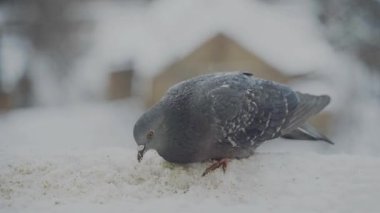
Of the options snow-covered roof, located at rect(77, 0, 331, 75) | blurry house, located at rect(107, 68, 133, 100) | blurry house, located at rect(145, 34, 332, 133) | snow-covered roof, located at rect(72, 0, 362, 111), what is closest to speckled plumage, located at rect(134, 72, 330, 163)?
→ snow-covered roof, located at rect(72, 0, 362, 111)

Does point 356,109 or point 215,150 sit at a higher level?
point 215,150

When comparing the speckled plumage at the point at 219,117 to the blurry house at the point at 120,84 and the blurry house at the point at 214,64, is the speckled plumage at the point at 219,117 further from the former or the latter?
the blurry house at the point at 120,84

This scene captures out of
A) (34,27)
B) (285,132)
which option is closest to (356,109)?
(285,132)

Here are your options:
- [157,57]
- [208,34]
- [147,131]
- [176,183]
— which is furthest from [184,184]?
[157,57]

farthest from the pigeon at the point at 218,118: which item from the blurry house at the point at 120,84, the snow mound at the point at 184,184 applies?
the blurry house at the point at 120,84

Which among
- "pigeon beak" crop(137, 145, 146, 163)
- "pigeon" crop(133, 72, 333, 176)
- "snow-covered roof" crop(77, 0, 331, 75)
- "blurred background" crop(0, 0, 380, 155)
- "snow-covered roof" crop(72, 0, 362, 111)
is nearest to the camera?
"pigeon beak" crop(137, 145, 146, 163)

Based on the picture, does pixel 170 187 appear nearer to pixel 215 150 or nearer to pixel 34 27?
pixel 215 150

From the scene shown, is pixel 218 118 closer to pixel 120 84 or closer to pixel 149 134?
pixel 149 134

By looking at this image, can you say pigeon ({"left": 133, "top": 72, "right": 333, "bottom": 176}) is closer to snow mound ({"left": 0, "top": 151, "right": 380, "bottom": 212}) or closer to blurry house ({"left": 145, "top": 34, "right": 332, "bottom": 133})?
snow mound ({"left": 0, "top": 151, "right": 380, "bottom": 212})
